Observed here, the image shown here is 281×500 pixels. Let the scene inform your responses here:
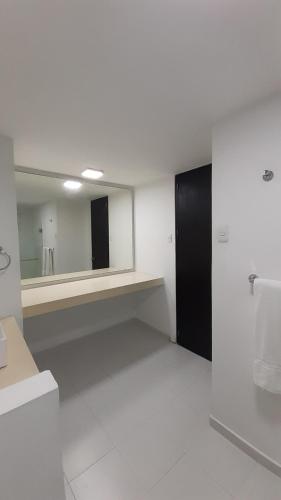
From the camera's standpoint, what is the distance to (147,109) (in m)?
1.24

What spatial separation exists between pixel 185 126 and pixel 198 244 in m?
1.25

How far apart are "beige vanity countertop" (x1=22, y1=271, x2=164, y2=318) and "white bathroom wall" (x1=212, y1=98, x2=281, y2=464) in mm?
1252

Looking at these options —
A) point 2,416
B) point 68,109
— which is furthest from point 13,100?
point 2,416

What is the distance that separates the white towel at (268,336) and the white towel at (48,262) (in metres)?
2.45

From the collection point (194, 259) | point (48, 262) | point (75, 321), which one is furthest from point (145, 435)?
point (48, 262)

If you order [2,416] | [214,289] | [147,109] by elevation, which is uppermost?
[147,109]

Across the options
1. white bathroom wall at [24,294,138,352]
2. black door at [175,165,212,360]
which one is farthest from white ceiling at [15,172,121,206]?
white bathroom wall at [24,294,138,352]

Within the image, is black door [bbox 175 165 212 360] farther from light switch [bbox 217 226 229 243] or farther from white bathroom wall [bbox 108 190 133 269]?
white bathroom wall [bbox 108 190 133 269]

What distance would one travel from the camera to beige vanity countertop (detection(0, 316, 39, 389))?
3.20 feet

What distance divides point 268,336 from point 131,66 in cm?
151

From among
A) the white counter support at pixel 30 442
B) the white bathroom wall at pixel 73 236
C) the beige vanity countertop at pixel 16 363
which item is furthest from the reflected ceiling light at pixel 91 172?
the white counter support at pixel 30 442

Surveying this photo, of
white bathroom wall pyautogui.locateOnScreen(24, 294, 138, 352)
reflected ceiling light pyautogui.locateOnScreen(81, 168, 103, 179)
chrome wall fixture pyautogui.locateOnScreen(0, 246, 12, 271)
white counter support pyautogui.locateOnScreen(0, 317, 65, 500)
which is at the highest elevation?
reflected ceiling light pyautogui.locateOnScreen(81, 168, 103, 179)

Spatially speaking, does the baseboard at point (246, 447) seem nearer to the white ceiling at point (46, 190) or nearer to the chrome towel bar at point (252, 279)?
the chrome towel bar at point (252, 279)

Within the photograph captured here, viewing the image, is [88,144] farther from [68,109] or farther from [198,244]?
[198,244]
